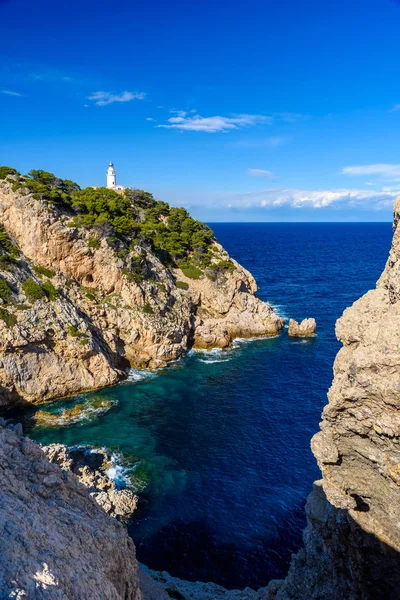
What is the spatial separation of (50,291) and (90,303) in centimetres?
629

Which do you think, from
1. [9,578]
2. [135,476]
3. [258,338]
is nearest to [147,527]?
[135,476]

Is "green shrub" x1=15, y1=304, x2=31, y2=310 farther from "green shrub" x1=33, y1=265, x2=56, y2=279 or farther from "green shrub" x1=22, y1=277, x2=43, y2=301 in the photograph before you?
"green shrub" x1=33, y1=265, x2=56, y2=279

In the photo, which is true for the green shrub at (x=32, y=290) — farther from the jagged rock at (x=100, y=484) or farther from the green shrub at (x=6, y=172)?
the jagged rock at (x=100, y=484)

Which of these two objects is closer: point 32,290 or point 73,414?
point 73,414

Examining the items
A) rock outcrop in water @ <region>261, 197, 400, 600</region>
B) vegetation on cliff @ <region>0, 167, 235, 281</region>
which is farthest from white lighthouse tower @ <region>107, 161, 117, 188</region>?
rock outcrop in water @ <region>261, 197, 400, 600</region>

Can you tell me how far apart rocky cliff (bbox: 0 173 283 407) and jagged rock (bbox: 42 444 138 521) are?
47.2 ft

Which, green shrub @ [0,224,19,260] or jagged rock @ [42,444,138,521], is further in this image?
green shrub @ [0,224,19,260]

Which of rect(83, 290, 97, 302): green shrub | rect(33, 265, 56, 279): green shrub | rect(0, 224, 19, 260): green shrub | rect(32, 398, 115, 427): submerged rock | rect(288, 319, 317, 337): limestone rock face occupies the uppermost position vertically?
rect(0, 224, 19, 260): green shrub

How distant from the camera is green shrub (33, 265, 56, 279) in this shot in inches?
2063

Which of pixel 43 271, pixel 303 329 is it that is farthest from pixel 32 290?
pixel 303 329

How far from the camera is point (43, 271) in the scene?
52.9m

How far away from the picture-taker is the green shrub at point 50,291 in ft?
164

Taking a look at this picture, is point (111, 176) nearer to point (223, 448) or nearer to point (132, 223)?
point (132, 223)

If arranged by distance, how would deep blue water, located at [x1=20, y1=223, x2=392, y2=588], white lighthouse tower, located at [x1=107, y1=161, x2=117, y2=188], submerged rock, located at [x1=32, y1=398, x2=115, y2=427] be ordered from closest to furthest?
deep blue water, located at [x1=20, y1=223, x2=392, y2=588] → submerged rock, located at [x1=32, y1=398, x2=115, y2=427] → white lighthouse tower, located at [x1=107, y1=161, x2=117, y2=188]
